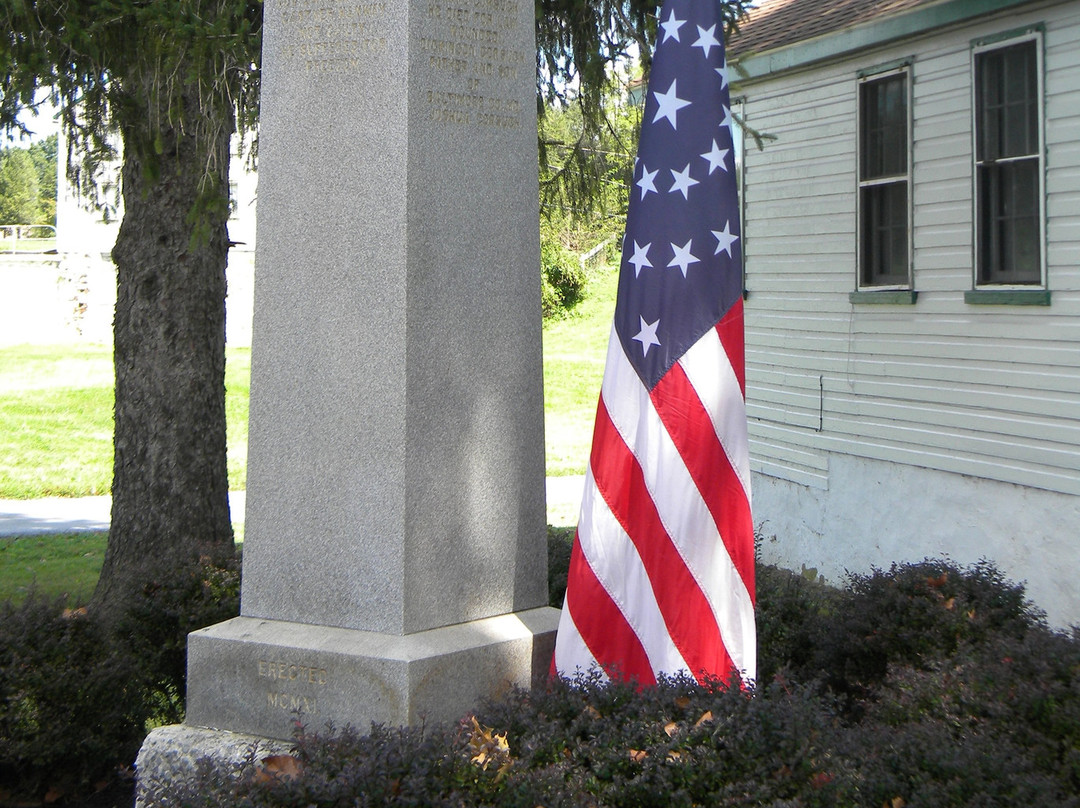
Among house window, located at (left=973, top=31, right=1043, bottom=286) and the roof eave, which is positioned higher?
the roof eave

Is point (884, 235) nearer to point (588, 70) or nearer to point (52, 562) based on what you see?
point (588, 70)

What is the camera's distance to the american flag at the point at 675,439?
4.44 m

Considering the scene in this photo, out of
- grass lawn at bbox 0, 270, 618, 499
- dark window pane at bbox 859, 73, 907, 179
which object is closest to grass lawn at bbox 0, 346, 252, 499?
grass lawn at bbox 0, 270, 618, 499

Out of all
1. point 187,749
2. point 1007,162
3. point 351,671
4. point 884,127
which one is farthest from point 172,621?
point 884,127

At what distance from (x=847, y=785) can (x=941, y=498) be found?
22.4 feet

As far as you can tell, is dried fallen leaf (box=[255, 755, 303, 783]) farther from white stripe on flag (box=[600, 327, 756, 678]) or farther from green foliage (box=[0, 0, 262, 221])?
green foliage (box=[0, 0, 262, 221])

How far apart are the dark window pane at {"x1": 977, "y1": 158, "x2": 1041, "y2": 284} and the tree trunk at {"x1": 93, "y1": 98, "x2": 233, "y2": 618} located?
18.5 ft

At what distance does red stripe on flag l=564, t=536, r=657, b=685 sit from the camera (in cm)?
443

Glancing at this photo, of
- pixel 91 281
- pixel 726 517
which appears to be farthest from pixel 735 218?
pixel 91 281

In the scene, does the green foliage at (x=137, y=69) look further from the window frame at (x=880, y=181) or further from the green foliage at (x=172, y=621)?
the window frame at (x=880, y=181)

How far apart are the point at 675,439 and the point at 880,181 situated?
Answer: 6.65 meters

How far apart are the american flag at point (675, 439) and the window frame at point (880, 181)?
5.68m

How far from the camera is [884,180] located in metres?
10.3

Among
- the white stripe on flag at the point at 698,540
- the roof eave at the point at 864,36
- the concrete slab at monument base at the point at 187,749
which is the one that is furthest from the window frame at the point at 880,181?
the concrete slab at monument base at the point at 187,749
